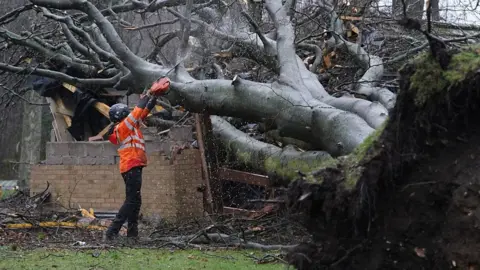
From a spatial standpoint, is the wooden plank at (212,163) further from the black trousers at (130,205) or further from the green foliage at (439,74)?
the green foliage at (439,74)

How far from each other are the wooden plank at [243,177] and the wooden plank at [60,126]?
15.0 ft

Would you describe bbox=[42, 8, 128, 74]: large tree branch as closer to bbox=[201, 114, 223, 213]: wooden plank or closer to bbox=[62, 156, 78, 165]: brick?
bbox=[201, 114, 223, 213]: wooden plank

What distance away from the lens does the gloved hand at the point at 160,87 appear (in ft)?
28.2

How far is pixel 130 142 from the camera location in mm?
9555

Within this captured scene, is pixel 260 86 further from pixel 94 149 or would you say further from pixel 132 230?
pixel 94 149

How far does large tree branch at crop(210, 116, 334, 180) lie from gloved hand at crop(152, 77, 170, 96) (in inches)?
75.3

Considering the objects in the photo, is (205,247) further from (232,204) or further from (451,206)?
(451,206)

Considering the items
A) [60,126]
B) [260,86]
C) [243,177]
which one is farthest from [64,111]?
[260,86]

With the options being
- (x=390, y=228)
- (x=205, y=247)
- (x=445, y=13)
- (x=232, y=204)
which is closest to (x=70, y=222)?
(x=232, y=204)

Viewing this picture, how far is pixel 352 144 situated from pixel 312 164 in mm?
1724

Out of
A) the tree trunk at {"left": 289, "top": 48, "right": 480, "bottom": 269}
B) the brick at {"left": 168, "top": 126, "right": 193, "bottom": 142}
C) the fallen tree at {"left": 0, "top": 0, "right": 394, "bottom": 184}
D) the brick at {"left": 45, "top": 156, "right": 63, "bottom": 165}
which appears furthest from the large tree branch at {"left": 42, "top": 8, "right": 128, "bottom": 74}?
the tree trunk at {"left": 289, "top": 48, "right": 480, "bottom": 269}

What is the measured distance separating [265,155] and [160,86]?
84.5 inches

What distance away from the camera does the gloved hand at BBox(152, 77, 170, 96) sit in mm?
8594

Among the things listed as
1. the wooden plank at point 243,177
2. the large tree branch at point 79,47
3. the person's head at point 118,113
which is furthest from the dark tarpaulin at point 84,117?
the wooden plank at point 243,177
